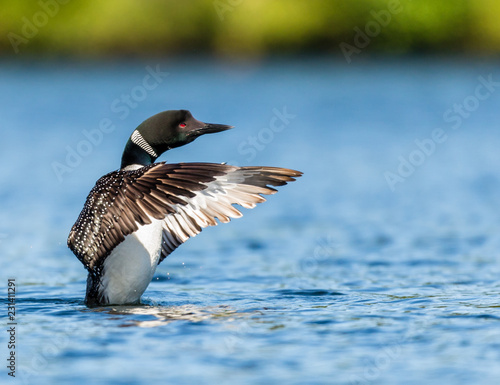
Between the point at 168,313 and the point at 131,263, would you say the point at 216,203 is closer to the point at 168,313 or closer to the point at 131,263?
the point at 131,263

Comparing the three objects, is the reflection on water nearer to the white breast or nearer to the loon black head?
the white breast

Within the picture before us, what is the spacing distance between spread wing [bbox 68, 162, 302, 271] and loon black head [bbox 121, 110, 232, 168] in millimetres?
583

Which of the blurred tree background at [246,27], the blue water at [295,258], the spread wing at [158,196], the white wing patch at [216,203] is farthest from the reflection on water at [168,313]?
the blurred tree background at [246,27]

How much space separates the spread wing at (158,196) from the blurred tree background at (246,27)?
3216cm

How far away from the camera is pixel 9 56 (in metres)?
41.6

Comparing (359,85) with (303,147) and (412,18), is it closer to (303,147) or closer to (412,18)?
(412,18)

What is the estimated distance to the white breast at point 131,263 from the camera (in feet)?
24.4

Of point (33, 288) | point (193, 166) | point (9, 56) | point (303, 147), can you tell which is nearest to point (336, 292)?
point (193, 166)

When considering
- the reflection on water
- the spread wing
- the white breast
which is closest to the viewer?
the spread wing

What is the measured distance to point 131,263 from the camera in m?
7.45

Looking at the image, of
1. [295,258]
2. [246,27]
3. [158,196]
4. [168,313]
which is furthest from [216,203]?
[246,27]

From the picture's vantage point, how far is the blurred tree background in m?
38.8

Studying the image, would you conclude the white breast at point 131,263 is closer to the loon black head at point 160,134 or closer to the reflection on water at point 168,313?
the reflection on water at point 168,313

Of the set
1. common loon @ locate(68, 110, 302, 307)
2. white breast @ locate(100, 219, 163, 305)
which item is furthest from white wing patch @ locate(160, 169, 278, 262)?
white breast @ locate(100, 219, 163, 305)
